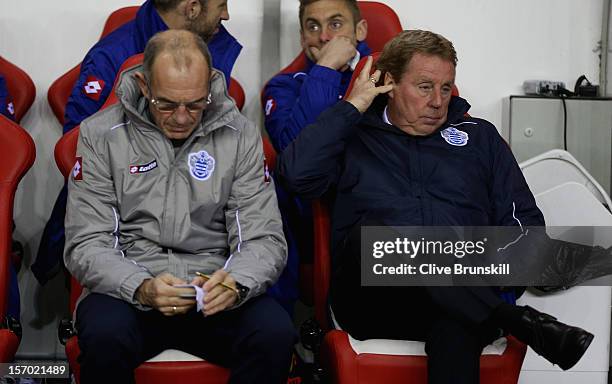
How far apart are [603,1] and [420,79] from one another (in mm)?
1337

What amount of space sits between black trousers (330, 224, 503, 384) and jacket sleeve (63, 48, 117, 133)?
3.23ft

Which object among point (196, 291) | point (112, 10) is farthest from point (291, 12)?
point (196, 291)

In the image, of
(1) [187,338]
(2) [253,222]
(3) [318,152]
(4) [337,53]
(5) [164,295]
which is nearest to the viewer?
(5) [164,295]

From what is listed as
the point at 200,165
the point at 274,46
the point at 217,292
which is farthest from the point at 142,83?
the point at 274,46

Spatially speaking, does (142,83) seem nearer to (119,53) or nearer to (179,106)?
(179,106)

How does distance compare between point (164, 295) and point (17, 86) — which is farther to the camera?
point (17, 86)

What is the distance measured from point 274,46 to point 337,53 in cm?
56

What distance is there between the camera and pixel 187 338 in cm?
213

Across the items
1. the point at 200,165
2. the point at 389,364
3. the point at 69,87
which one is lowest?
the point at 389,364

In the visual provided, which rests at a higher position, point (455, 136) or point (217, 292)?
point (455, 136)

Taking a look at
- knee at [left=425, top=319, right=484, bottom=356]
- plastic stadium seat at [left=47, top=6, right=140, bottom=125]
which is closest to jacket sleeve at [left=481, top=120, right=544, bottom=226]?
knee at [left=425, top=319, right=484, bottom=356]

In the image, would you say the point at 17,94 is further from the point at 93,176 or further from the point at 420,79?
the point at 420,79

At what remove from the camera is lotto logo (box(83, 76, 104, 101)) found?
284 centimetres

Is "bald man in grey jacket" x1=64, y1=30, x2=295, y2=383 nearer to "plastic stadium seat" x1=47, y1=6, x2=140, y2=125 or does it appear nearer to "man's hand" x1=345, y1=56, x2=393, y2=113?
"man's hand" x1=345, y1=56, x2=393, y2=113
